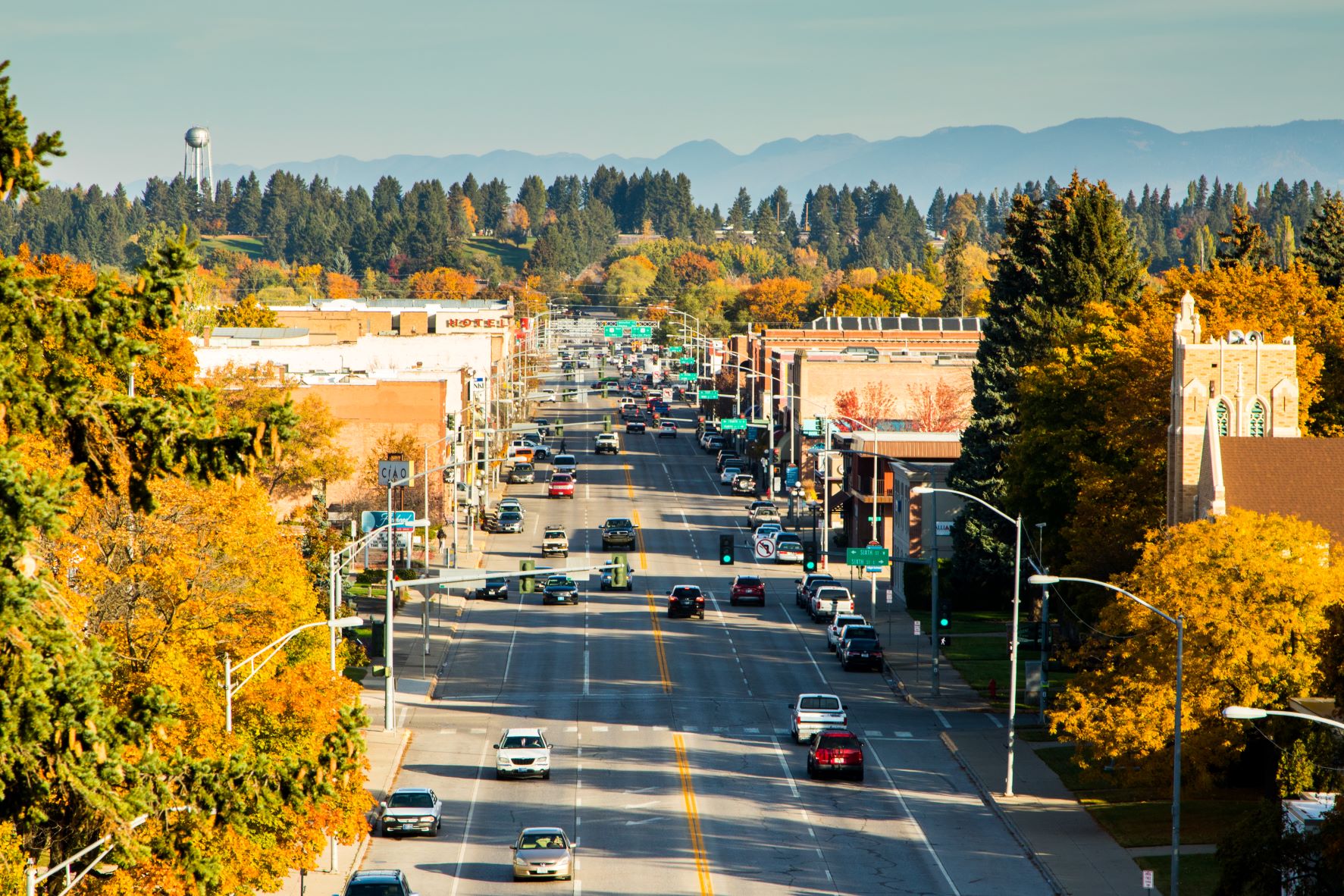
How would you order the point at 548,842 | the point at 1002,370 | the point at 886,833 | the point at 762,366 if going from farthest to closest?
the point at 762,366 < the point at 1002,370 < the point at 886,833 < the point at 548,842

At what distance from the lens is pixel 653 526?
110250mm

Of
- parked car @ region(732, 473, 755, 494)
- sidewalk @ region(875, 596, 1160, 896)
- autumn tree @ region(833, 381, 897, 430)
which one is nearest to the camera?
sidewalk @ region(875, 596, 1160, 896)

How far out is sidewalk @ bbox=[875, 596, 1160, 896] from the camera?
1663 inches

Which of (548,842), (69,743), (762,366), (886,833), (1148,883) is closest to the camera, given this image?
(69,743)

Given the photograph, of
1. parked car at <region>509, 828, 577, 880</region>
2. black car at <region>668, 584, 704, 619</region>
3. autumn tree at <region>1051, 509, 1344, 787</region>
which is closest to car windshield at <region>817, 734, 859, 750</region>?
autumn tree at <region>1051, 509, 1344, 787</region>

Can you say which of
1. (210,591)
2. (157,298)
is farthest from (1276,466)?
(157,298)

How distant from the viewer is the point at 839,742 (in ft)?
171

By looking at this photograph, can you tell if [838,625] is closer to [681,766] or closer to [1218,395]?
[1218,395]

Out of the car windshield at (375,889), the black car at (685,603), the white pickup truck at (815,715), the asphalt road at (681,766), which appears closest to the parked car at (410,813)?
the asphalt road at (681,766)

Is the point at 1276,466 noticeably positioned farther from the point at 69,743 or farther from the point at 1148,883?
the point at 69,743

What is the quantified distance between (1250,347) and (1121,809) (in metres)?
19.0

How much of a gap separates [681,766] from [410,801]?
34.9 ft

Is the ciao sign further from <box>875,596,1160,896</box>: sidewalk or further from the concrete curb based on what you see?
the concrete curb

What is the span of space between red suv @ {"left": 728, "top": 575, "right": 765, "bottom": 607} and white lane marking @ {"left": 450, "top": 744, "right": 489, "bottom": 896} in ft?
95.6
